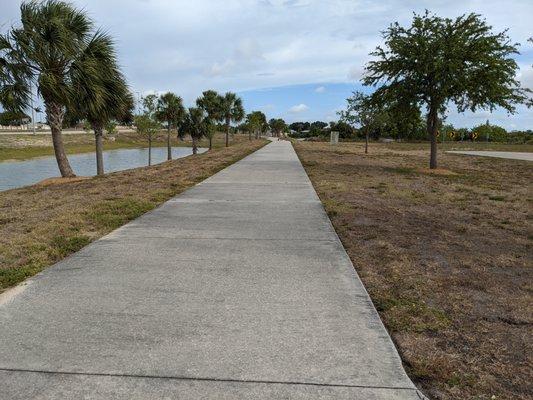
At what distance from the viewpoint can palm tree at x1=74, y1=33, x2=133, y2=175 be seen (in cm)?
1565

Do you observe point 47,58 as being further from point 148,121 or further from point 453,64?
point 148,121

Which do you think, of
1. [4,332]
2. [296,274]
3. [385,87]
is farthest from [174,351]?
[385,87]

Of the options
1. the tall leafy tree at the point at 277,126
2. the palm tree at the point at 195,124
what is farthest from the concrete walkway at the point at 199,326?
the tall leafy tree at the point at 277,126

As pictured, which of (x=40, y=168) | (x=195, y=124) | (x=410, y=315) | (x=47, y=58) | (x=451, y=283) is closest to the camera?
(x=410, y=315)

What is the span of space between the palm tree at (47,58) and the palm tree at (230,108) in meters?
42.2

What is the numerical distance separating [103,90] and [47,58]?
1.91m

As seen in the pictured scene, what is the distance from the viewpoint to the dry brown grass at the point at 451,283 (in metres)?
2.96

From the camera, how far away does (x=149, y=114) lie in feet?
A: 141

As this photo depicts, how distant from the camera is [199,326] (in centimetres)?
351

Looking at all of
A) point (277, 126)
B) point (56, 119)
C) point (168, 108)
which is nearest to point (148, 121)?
point (168, 108)

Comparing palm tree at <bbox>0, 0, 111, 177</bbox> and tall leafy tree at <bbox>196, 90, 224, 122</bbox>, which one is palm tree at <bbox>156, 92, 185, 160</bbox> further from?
palm tree at <bbox>0, 0, 111, 177</bbox>

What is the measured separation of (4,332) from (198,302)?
4.64ft

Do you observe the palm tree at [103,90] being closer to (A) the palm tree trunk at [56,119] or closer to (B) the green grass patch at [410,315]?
(A) the palm tree trunk at [56,119]

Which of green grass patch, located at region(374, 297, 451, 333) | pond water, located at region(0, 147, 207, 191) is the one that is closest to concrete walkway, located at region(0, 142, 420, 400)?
green grass patch, located at region(374, 297, 451, 333)
